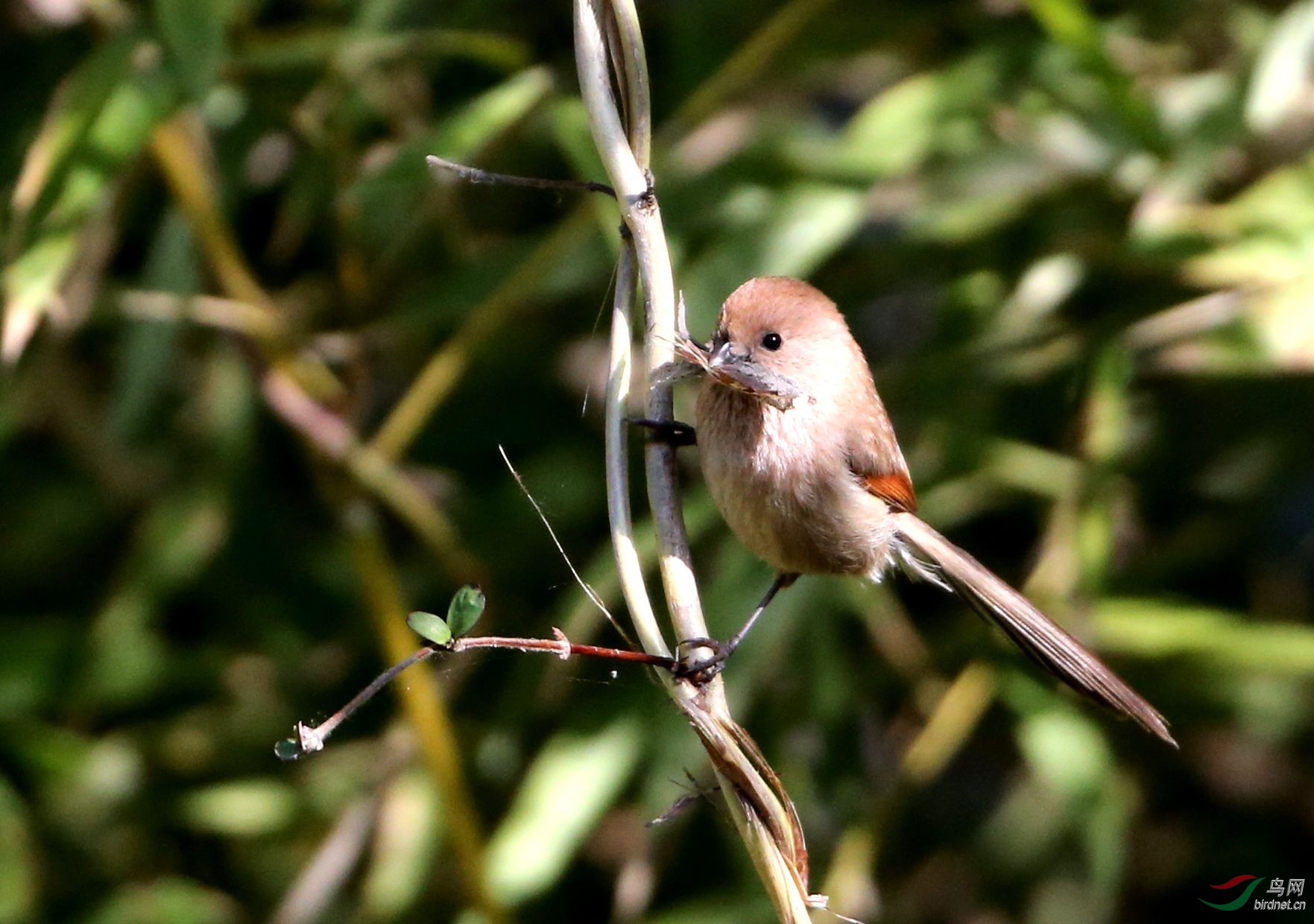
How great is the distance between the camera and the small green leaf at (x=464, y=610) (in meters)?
1.48

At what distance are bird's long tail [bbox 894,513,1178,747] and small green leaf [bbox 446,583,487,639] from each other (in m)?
1.13

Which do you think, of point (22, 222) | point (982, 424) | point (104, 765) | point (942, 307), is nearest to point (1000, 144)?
point (942, 307)

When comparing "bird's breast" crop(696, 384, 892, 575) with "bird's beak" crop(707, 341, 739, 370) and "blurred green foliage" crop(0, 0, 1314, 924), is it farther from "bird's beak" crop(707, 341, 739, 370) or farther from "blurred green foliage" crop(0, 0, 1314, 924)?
"blurred green foliage" crop(0, 0, 1314, 924)

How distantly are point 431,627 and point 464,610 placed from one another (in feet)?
0.14

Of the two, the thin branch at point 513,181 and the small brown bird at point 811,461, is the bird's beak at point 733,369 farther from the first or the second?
the thin branch at point 513,181

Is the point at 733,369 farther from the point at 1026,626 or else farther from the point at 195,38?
→ the point at 195,38

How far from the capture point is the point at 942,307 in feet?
11.3

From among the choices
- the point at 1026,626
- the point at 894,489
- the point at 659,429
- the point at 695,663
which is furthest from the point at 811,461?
the point at 695,663

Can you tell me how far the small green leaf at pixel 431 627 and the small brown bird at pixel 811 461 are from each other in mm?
852

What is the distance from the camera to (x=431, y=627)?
4.78 ft

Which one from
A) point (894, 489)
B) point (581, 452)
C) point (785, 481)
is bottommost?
point (581, 452)

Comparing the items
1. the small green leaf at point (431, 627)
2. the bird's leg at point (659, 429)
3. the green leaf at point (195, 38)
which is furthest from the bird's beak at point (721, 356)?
the green leaf at point (195, 38)

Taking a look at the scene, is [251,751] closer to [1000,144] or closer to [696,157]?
[696,157]

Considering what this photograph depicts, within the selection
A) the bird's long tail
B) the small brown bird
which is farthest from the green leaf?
the bird's long tail
